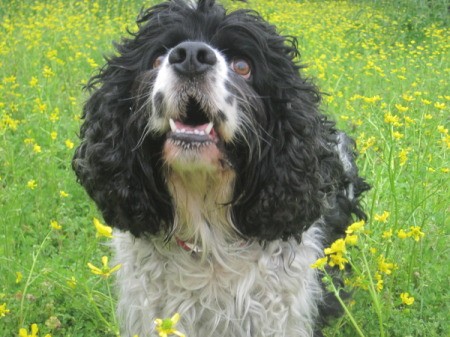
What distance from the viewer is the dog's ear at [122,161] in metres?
2.38

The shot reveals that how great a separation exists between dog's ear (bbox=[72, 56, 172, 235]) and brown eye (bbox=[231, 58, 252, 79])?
37 cm

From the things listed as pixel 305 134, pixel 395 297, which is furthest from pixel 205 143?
pixel 395 297

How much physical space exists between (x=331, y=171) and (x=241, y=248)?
1.78 feet

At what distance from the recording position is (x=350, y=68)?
21.0ft

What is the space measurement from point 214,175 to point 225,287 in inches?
18.5

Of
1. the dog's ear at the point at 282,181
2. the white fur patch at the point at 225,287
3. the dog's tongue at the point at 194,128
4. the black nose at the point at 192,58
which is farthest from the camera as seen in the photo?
the white fur patch at the point at 225,287

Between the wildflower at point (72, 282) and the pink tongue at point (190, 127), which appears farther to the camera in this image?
the wildflower at point (72, 282)

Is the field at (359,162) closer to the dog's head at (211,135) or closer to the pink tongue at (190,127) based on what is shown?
the dog's head at (211,135)

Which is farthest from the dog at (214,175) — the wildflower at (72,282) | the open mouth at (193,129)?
the wildflower at (72,282)

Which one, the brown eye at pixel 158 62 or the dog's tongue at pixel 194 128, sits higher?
the brown eye at pixel 158 62

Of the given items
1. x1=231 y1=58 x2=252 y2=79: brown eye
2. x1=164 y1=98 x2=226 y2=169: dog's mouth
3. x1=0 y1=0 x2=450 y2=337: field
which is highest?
x1=231 y1=58 x2=252 y2=79: brown eye

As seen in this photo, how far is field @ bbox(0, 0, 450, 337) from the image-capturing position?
273cm

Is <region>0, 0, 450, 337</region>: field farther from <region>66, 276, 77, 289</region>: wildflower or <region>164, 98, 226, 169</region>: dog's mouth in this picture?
<region>164, 98, 226, 169</region>: dog's mouth

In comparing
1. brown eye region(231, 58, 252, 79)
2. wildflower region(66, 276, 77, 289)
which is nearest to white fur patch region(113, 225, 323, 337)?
wildflower region(66, 276, 77, 289)
